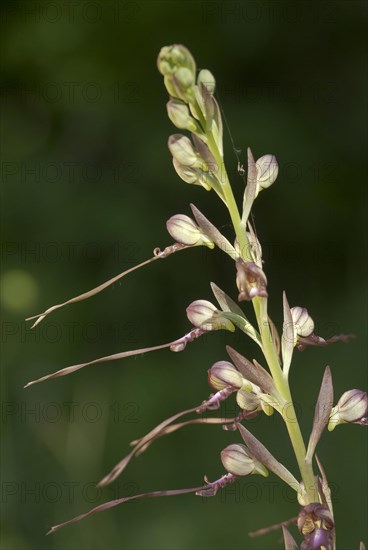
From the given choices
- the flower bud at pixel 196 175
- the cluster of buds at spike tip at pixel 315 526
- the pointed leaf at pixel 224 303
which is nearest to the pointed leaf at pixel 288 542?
the cluster of buds at spike tip at pixel 315 526

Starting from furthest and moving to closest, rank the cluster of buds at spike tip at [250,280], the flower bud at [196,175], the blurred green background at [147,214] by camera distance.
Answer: the blurred green background at [147,214] → the flower bud at [196,175] → the cluster of buds at spike tip at [250,280]

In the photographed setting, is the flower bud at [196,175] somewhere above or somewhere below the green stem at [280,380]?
above

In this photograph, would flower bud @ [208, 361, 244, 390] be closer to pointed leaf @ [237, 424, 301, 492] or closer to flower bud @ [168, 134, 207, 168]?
pointed leaf @ [237, 424, 301, 492]

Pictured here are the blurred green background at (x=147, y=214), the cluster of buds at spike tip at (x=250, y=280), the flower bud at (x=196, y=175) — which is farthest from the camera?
the blurred green background at (x=147, y=214)

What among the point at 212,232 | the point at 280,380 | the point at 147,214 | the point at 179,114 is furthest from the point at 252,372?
the point at 147,214

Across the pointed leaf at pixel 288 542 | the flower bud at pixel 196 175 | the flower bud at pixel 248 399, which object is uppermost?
the flower bud at pixel 196 175

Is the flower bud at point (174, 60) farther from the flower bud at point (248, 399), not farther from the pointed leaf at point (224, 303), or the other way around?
the flower bud at point (248, 399)
